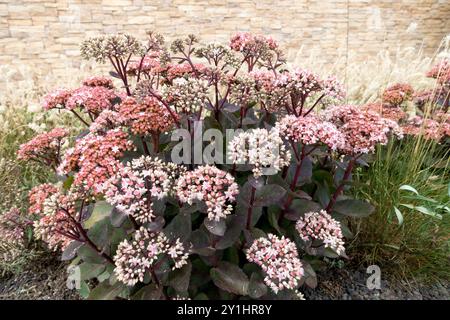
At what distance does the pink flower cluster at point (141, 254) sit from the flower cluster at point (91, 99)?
0.77m

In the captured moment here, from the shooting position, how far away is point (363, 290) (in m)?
2.26

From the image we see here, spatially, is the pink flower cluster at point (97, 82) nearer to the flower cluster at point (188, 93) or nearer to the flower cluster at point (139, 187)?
the flower cluster at point (188, 93)

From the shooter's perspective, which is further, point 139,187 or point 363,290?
point 363,290

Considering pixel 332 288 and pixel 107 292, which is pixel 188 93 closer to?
pixel 107 292

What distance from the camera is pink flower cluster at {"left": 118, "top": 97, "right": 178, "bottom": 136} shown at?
1.69 metres

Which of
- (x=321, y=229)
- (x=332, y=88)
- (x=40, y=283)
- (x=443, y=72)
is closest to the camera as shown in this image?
(x=321, y=229)

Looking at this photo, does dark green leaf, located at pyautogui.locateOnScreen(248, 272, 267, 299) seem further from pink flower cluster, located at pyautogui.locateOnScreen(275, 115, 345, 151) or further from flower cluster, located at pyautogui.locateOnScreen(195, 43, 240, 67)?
flower cluster, located at pyautogui.locateOnScreen(195, 43, 240, 67)

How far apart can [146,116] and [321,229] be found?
876mm

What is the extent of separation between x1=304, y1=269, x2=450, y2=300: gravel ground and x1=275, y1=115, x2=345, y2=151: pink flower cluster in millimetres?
972

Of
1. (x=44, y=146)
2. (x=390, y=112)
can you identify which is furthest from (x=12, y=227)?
(x=390, y=112)

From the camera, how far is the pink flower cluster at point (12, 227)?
231 cm

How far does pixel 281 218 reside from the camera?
1.92 metres

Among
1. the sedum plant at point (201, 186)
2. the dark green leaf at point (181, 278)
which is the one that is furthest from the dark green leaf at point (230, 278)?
the dark green leaf at point (181, 278)
